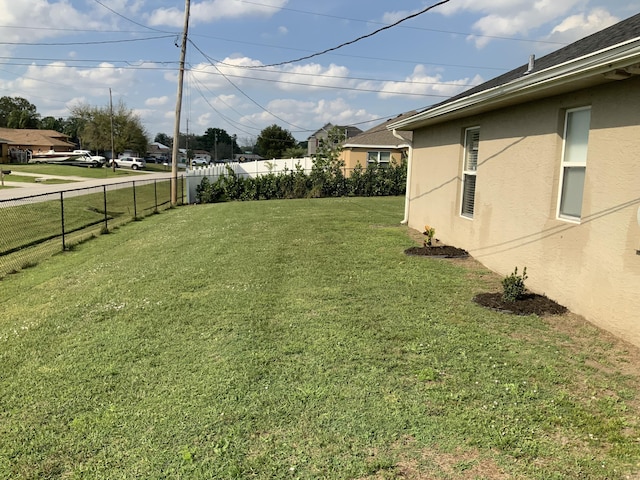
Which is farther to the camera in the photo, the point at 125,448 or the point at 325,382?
the point at 325,382

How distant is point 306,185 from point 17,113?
8182 cm

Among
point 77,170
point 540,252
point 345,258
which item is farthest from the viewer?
point 77,170

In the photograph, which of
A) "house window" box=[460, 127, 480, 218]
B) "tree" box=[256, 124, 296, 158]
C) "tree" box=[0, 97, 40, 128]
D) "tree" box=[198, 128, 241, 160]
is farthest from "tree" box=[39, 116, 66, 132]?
"house window" box=[460, 127, 480, 218]

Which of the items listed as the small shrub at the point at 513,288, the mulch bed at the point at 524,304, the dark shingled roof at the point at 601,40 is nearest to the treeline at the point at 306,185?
the dark shingled roof at the point at 601,40

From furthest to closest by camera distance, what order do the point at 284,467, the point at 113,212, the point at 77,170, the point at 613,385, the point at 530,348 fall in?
1. the point at 77,170
2. the point at 113,212
3. the point at 530,348
4. the point at 613,385
5. the point at 284,467

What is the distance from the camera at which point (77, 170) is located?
47.1 metres

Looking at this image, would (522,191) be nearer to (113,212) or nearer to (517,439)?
(517,439)

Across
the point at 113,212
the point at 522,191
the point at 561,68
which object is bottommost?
the point at 113,212

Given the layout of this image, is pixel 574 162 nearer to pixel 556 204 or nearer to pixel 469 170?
pixel 556 204

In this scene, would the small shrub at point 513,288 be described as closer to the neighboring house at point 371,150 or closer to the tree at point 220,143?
the neighboring house at point 371,150

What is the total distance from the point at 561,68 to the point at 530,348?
2.91m

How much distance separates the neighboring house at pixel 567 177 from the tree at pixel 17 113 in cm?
9304

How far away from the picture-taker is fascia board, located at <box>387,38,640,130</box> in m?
4.09

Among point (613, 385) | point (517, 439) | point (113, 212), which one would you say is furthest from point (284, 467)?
point (113, 212)
